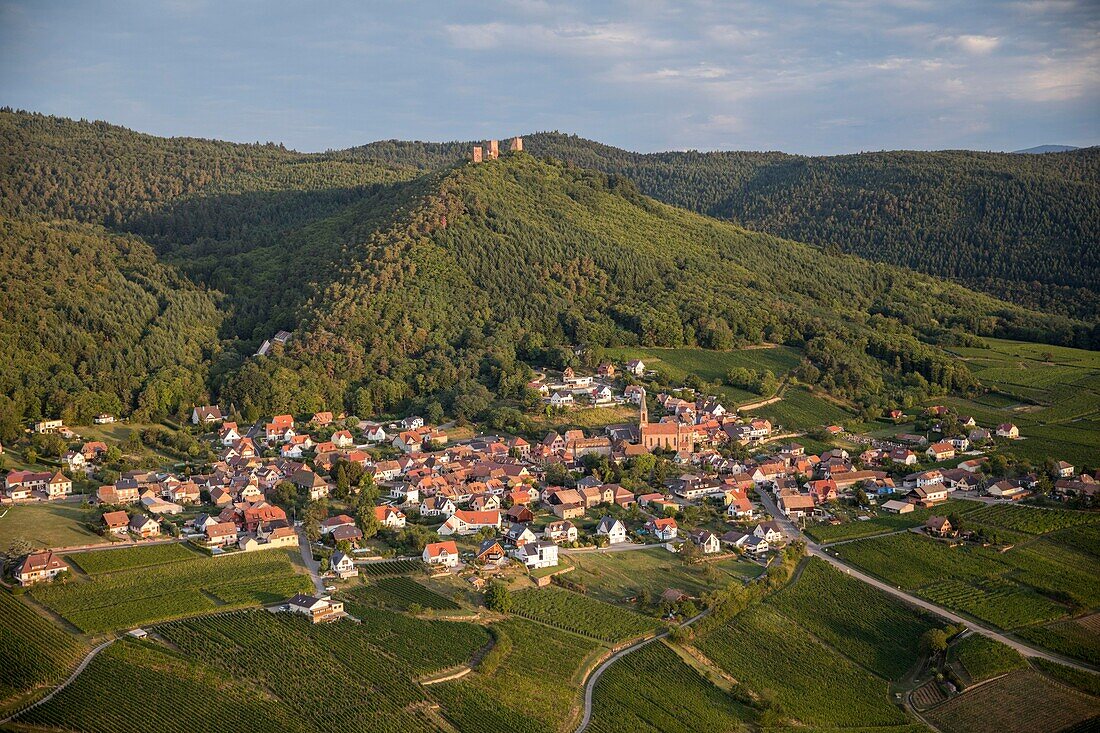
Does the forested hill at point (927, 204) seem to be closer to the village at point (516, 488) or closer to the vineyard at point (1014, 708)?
the village at point (516, 488)

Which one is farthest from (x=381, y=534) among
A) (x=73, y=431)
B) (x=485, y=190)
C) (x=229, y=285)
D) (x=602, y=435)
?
(x=485, y=190)

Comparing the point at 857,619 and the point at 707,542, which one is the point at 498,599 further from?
the point at 857,619

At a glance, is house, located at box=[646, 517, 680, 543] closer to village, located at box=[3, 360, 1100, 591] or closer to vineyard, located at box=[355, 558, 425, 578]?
village, located at box=[3, 360, 1100, 591]

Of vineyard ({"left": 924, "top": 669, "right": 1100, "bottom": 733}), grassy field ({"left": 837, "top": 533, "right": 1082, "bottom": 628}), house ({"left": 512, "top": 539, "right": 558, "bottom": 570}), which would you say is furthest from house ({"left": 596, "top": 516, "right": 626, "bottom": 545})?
vineyard ({"left": 924, "top": 669, "right": 1100, "bottom": 733})

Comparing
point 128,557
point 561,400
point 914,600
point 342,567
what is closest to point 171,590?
point 128,557

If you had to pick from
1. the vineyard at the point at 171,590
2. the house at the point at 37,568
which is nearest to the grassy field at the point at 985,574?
the vineyard at the point at 171,590

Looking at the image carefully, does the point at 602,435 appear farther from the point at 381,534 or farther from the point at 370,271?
the point at 370,271

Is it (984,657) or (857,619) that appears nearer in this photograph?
(984,657)
